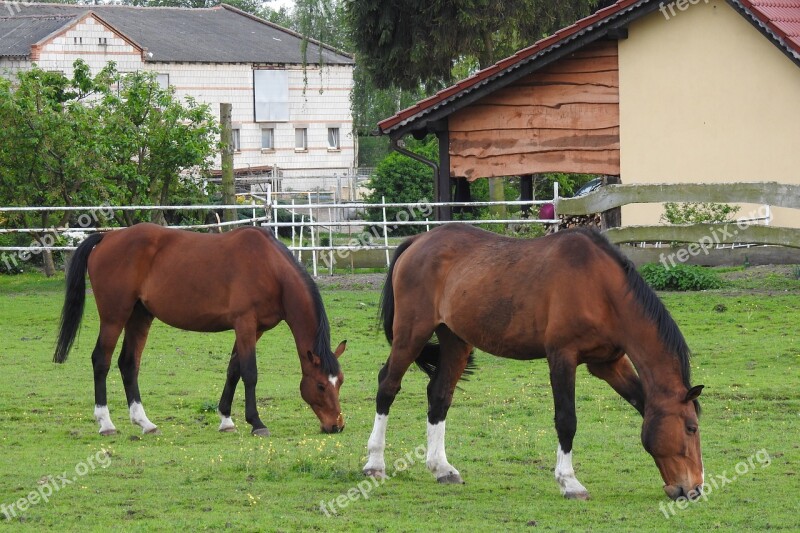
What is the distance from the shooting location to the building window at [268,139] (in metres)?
47.1

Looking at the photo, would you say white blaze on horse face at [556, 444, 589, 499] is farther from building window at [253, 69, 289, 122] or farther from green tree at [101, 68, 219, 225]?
building window at [253, 69, 289, 122]

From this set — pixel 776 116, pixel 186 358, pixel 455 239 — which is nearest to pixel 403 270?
pixel 455 239

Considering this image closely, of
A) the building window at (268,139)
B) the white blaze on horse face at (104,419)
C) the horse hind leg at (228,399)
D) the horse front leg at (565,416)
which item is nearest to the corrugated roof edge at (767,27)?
the horse hind leg at (228,399)

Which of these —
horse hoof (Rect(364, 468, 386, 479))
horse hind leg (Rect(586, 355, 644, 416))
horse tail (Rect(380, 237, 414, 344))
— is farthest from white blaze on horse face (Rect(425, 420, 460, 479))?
horse hind leg (Rect(586, 355, 644, 416))

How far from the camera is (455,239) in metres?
7.65

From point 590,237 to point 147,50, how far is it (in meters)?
37.7

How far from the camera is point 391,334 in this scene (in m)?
7.97

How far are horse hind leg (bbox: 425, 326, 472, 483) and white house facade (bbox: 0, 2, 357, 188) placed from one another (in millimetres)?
34773

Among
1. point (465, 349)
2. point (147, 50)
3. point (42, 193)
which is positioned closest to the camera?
point (465, 349)

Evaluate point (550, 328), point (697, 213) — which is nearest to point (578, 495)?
point (550, 328)

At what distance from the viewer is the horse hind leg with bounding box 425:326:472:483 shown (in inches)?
287

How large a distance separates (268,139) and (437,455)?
4107cm

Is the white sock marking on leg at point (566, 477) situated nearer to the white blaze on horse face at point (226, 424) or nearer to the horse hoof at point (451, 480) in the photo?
the horse hoof at point (451, 480)

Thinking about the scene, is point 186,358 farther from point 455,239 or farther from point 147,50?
point 147,50
